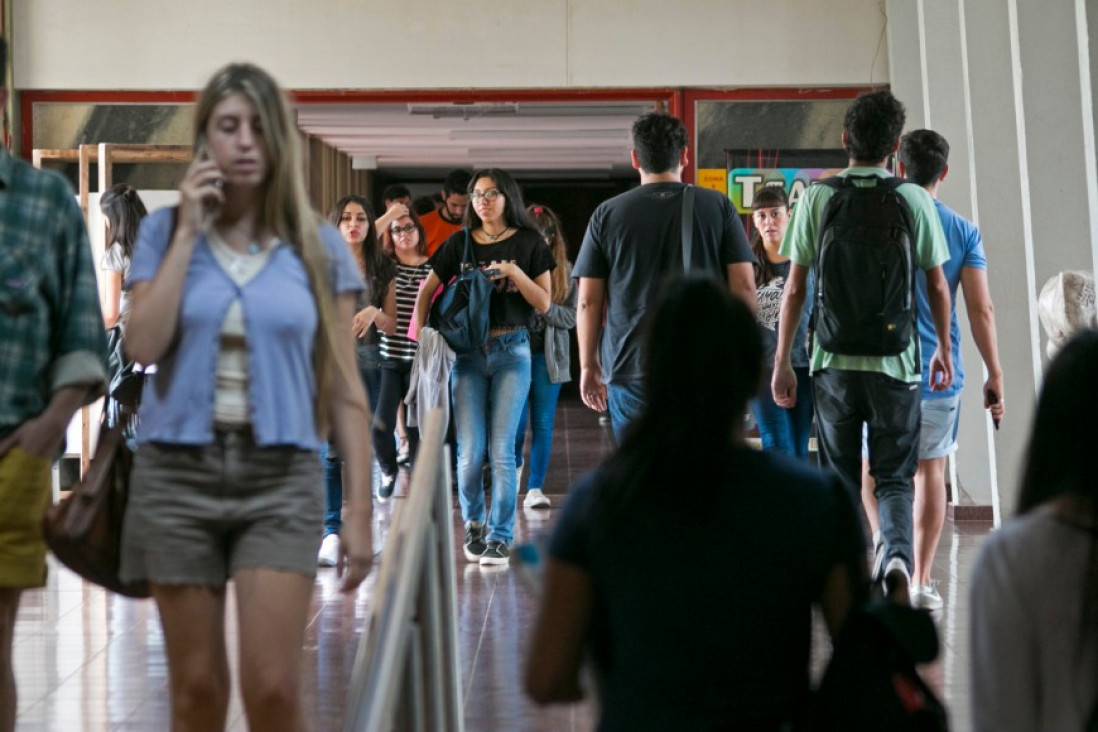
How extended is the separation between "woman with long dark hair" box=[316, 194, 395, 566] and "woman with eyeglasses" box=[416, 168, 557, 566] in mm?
576

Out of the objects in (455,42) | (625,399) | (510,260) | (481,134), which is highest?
(481,134)

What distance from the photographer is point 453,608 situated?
13.1 feet

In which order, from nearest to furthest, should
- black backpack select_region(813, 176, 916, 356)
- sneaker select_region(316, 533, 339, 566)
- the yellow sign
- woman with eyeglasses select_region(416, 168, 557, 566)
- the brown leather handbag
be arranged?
the brown leather handbag → black backpack select_region(813, 176, 916, 356) → woman with eyeglasses select_region(416, 168, 557, 566) → sneaker select_region(316, 533, 339, 566) → the yellow sign

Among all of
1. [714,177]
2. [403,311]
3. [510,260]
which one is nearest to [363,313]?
[403,311]

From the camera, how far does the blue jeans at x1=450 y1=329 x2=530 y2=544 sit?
7676 mm

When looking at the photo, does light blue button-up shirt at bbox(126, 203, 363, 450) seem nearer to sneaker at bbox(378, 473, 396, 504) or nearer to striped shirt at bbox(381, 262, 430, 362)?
striped shirt at bbox(381, 262, 430, 362)

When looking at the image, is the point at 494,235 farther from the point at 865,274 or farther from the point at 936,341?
the point at 865,274

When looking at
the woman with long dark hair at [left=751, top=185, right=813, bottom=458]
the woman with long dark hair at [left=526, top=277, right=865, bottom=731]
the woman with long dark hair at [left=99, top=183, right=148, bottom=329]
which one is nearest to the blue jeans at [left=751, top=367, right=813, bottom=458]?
the woman with long dark hair at [left=751, top=185, right=813, bottom=458]

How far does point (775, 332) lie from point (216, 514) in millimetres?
5252

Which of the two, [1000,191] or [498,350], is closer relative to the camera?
[498,350]

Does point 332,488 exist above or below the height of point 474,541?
above

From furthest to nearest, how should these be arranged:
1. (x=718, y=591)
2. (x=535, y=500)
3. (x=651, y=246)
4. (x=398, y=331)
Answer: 1. (x=535, y=500)
2. (x=398, y=331)
3. (x=651, y=246)
4. (x=718, y=591)

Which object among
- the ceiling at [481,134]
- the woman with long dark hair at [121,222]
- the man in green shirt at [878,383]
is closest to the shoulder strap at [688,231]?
the man in green shirt at [878,383]

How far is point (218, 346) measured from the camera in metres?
3.12
